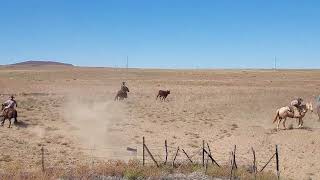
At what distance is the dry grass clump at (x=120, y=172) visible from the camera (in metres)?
18.2

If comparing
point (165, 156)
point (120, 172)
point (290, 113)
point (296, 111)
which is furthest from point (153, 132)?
point (120, 172)

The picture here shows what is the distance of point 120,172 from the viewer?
19.4 metres

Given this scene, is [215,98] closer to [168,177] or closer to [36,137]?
[36,137]

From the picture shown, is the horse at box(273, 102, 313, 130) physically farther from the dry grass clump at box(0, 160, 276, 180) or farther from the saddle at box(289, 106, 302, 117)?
the dry grass clump at box(0, 160, 276, 180)

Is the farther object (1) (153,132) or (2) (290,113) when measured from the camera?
(2) (290,113)

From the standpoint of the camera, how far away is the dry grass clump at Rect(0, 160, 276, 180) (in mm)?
18234

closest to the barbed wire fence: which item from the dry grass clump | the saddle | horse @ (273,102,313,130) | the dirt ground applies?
the dirt ground

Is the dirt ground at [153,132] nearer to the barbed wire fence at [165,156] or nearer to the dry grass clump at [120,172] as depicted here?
the barbed wire fence at [165,156]

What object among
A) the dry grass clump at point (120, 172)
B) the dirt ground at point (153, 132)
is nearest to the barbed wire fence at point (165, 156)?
the dirt ground at point (153, 132)

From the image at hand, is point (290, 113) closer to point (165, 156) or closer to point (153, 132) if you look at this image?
point (153, 132)

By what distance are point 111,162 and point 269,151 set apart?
28.7ft

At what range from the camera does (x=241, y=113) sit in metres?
39.8

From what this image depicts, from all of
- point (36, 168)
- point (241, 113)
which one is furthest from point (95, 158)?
point (241, 113)

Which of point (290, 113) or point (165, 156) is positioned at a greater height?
point (290, 113)
